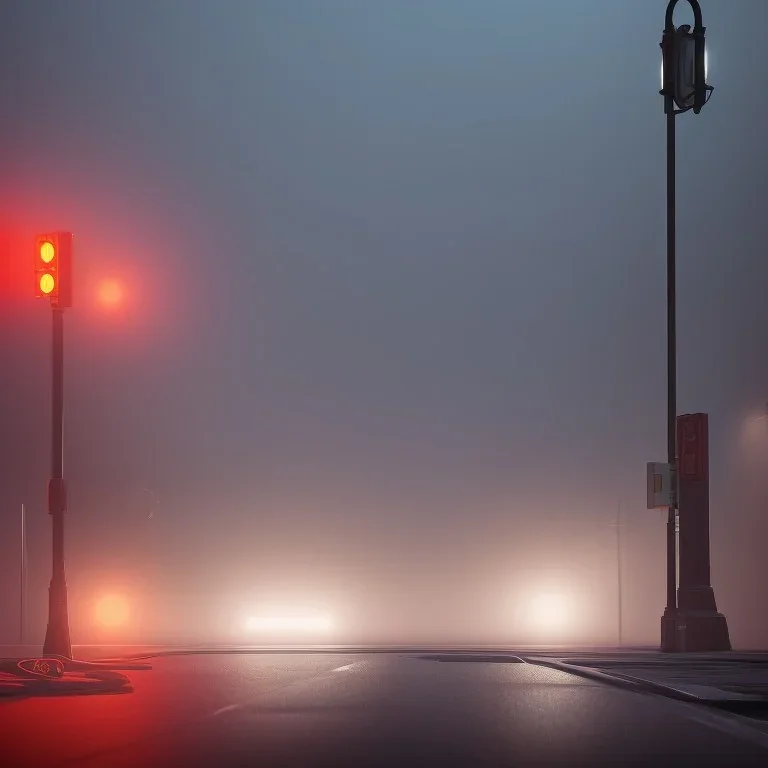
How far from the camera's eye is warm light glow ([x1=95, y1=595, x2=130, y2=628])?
3175 centimetres

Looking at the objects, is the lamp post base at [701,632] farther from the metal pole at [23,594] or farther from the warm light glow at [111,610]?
the metal pole at [23,594]

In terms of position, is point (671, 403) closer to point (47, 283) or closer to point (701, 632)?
point (701, 632)

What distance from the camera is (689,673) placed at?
1669cm

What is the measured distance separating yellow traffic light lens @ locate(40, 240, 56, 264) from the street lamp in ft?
32.5

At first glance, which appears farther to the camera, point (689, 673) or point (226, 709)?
point (689, 673)

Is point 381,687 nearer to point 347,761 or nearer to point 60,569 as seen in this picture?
point 347,761

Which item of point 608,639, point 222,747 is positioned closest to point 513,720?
point 222,747

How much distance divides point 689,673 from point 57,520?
10.0 m

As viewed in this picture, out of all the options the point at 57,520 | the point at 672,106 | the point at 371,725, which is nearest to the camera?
the point at 371,725

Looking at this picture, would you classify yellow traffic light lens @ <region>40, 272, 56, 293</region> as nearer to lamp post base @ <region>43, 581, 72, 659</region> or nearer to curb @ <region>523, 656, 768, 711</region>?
lamp post base @ <region>43, 581, 72, 659</region>

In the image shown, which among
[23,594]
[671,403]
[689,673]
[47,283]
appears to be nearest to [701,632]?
[671,403]

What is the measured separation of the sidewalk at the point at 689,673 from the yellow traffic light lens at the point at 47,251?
9.11 meters

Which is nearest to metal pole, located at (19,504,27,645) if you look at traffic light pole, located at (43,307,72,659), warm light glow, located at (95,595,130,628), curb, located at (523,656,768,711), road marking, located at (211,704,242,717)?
warm light glow, located at (95,595,130,628)

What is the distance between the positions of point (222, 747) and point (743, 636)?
95.4ft
